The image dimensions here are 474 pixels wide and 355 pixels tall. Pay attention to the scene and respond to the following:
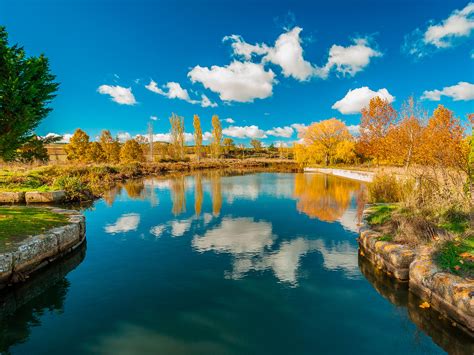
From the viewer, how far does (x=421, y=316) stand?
4.58 meters

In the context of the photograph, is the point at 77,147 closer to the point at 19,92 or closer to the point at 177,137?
the point at 177,137

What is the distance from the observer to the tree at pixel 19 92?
7.00m

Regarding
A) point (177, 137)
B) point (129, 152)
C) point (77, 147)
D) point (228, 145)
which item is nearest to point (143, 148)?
point (177, 137)

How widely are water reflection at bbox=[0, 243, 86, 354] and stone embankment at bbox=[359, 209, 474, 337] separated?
6.70 m

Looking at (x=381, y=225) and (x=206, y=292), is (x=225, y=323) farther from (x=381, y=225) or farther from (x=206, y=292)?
(x=381, y=225)

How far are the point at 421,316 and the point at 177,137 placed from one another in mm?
56638

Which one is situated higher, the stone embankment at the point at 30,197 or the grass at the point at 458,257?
the stone embankment at the point at 30,197

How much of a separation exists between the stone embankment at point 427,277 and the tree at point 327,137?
4040 cm

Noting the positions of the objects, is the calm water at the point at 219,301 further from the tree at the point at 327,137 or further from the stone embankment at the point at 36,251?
the tree at the point at 327,137

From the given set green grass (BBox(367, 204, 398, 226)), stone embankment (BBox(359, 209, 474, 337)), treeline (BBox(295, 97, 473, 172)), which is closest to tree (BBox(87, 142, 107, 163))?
treeline (BBox(295, 97, 473, 172))

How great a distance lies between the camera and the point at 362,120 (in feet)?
105

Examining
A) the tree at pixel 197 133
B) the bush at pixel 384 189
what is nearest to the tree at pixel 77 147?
the tree at pixel 197 133

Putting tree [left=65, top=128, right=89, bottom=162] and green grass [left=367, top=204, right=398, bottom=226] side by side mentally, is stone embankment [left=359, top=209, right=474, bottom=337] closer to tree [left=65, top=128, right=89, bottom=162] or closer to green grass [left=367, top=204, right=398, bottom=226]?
green grass [left=367, top=204, right=398, bottom=226]

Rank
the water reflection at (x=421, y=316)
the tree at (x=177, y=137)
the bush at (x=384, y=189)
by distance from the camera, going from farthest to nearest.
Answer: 1. the tree at (x=177, y=137)
2. the bush at (x=384, y=189)
3. the water reflection at (x=421, y=316)
